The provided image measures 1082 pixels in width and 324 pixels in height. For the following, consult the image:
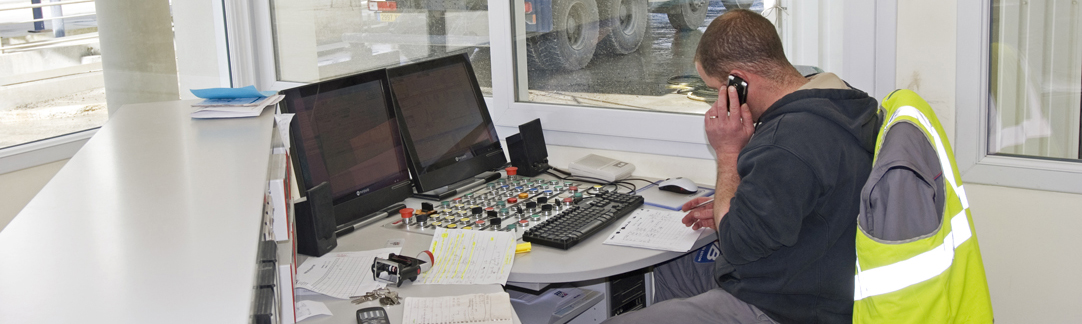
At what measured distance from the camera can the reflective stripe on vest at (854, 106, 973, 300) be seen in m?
1.28

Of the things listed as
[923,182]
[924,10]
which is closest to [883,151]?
[923,182]

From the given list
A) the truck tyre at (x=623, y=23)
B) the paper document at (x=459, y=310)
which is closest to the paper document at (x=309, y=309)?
the paper document at (x=459, y=310)

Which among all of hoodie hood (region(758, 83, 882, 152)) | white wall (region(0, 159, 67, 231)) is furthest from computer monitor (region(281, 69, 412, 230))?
white wall (region(0, 159, 67, 231))

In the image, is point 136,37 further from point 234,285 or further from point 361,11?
point 234,285

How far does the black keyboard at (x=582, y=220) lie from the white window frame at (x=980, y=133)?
2.90ft

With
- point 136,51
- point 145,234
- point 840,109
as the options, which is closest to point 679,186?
point 840,109

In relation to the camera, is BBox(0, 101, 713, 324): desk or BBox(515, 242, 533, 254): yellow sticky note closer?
BBox(0, 101, 713, 324): desk

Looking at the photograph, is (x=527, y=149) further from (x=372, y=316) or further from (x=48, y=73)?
(x=48, y=73)

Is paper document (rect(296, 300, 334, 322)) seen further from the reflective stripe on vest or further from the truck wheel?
the truck wheel

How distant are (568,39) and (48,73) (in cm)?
196

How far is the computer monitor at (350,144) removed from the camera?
1962 mm

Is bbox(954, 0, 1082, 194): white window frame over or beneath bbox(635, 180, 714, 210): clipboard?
over

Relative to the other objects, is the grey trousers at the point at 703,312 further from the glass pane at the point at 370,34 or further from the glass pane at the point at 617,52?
the glass pane at the point at 370,34

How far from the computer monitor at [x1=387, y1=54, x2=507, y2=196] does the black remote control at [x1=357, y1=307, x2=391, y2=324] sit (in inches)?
34.1
